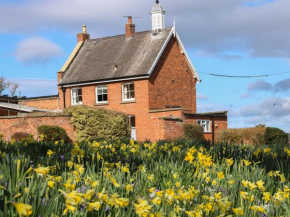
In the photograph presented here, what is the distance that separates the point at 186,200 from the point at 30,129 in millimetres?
32142

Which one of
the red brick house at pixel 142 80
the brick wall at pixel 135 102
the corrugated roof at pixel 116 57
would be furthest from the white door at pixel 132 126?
the corrugated roof at pixel 116 57

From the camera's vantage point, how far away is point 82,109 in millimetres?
36375

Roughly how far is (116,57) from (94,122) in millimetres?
9379

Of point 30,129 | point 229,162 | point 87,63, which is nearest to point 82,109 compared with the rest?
point 30,129

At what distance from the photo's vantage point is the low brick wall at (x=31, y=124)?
118 feet

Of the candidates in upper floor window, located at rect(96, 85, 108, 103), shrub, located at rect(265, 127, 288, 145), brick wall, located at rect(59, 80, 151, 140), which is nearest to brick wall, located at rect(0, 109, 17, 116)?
brick wall, located at rect(59, 80, 151, 140)

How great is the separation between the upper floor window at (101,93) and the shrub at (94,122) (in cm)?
607

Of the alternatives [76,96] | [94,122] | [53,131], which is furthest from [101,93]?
[53,131]

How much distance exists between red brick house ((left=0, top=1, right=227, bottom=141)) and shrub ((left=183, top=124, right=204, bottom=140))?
16.9 inches

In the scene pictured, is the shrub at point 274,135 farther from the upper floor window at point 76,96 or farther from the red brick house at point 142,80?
the upper floor window at point 76,96

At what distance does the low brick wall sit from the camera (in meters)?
35.9

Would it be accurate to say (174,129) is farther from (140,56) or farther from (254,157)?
(254,157)

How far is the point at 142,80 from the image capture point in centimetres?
4088

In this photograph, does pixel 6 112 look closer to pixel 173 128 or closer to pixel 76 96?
pixel 76 96
